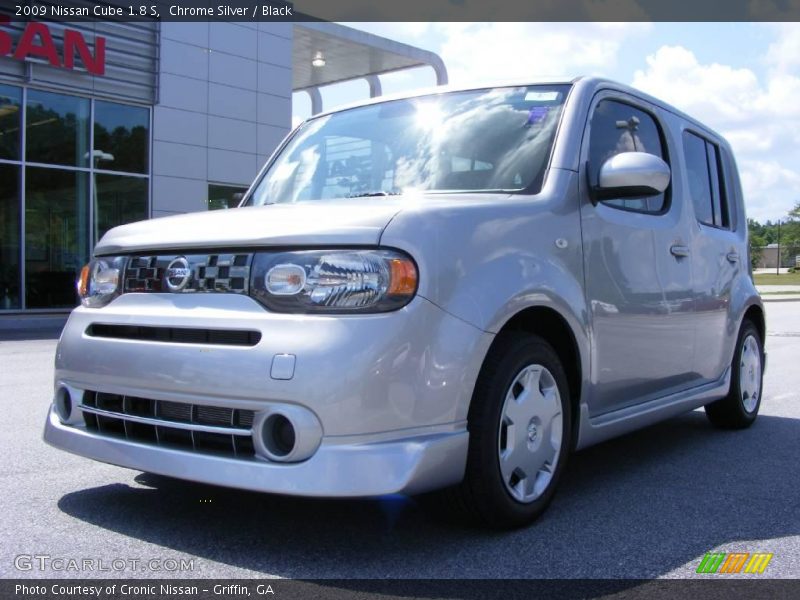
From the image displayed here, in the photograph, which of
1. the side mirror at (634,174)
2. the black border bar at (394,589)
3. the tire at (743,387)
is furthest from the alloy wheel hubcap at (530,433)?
the tire at (743,387)

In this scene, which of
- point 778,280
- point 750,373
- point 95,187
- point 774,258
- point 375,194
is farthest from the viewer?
point 774,258

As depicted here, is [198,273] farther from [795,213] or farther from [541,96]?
[795,213]

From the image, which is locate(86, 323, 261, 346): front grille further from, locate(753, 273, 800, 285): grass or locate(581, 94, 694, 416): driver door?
locate(753, 273, 800, 285): grass

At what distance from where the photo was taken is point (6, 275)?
1720 centimetres

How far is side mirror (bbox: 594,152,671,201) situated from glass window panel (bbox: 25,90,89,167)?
16179 millimetres

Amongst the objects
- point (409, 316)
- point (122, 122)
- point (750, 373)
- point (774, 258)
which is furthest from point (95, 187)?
point (774, 258)

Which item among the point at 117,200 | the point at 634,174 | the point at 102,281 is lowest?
the point at 102,281

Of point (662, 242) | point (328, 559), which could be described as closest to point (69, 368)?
point (328, 559)

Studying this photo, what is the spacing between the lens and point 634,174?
371cm

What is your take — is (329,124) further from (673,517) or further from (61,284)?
(61,284)

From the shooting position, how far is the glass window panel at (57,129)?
693 inches

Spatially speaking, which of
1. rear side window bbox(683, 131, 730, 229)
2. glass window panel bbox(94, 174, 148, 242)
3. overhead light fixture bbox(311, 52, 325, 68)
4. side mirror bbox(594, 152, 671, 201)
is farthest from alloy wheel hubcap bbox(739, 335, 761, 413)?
overhead light fixture bbox(311, 52, 325, 68)

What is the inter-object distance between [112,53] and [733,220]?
53.2ft

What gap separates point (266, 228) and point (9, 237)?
15.9 metres
